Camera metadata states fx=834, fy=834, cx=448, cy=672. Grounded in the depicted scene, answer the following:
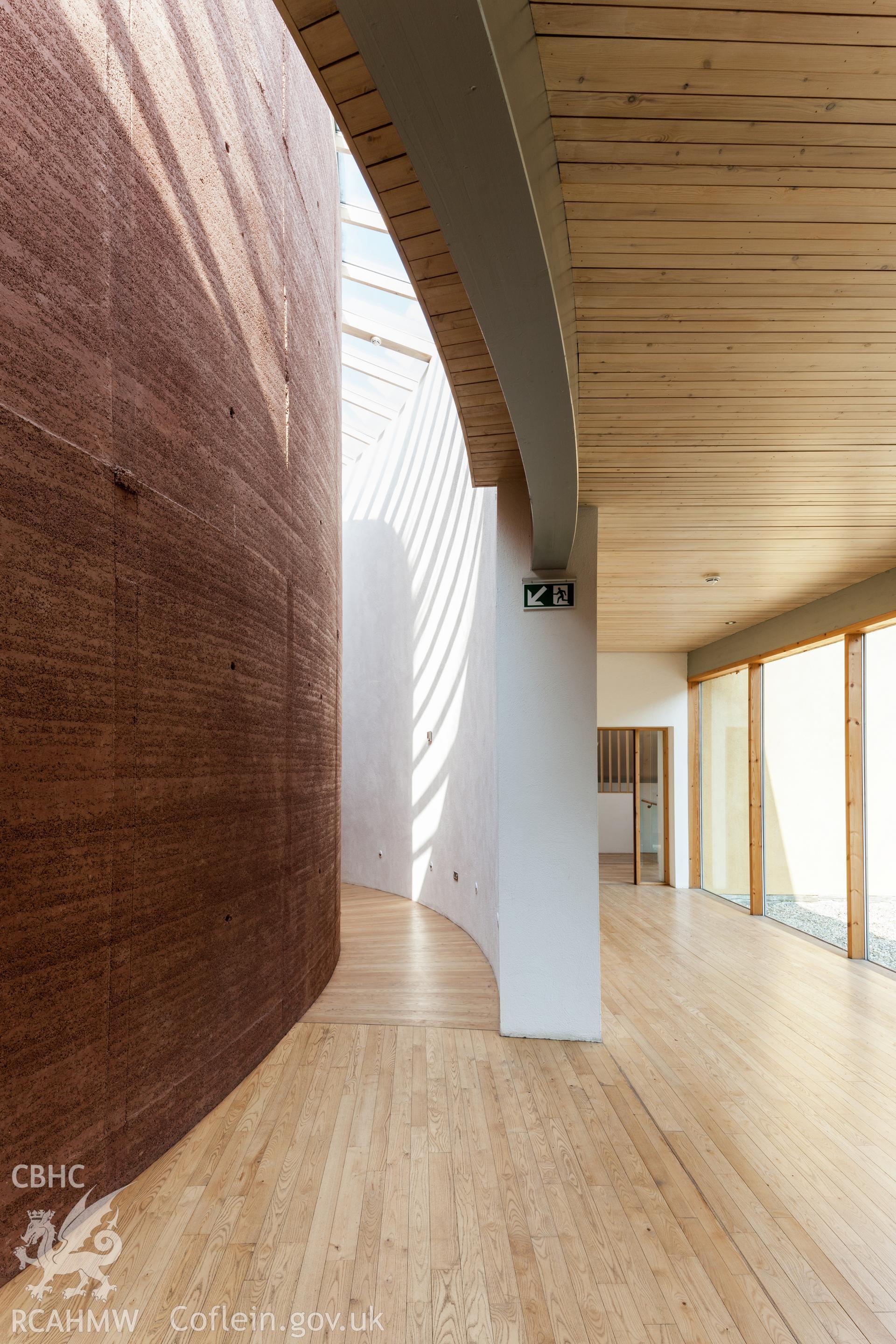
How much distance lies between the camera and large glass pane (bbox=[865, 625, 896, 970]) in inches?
270

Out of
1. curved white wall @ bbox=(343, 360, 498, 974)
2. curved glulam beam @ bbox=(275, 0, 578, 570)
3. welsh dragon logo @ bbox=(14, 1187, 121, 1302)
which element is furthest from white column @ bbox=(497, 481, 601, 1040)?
A: welsh dragon logo @ bbox=(14, 1187, 121, 1302)

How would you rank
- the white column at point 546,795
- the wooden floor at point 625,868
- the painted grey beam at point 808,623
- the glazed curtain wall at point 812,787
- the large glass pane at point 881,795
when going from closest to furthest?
the white column at point 546,795, the painted grey beam at point 808,623, the large glass pane at point 881,795, the glazed curtain wall at point 812,787, the wooden floor at point 625,868

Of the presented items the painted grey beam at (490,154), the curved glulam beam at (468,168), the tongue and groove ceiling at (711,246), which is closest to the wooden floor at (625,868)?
the tongue and groove ceiling at (711,246)

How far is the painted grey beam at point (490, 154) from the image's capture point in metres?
1.33

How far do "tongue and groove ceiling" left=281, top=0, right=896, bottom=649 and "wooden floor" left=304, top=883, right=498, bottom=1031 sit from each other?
331 cm

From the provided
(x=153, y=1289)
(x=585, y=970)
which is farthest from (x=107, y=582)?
(x=585, y=970)

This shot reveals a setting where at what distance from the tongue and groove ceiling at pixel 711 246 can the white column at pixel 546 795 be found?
22.9 inches

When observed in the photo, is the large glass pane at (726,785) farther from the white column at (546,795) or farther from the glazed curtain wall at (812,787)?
the white column at (546,795)

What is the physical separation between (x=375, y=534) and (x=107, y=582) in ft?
28.6

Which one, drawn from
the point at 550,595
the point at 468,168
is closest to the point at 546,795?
the point at 550,595

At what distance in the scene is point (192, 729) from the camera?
11.7 ft

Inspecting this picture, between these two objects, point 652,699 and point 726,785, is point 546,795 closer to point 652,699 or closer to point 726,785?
point 726,785

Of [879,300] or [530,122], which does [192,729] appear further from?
[879,300]

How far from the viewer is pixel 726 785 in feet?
33.7
